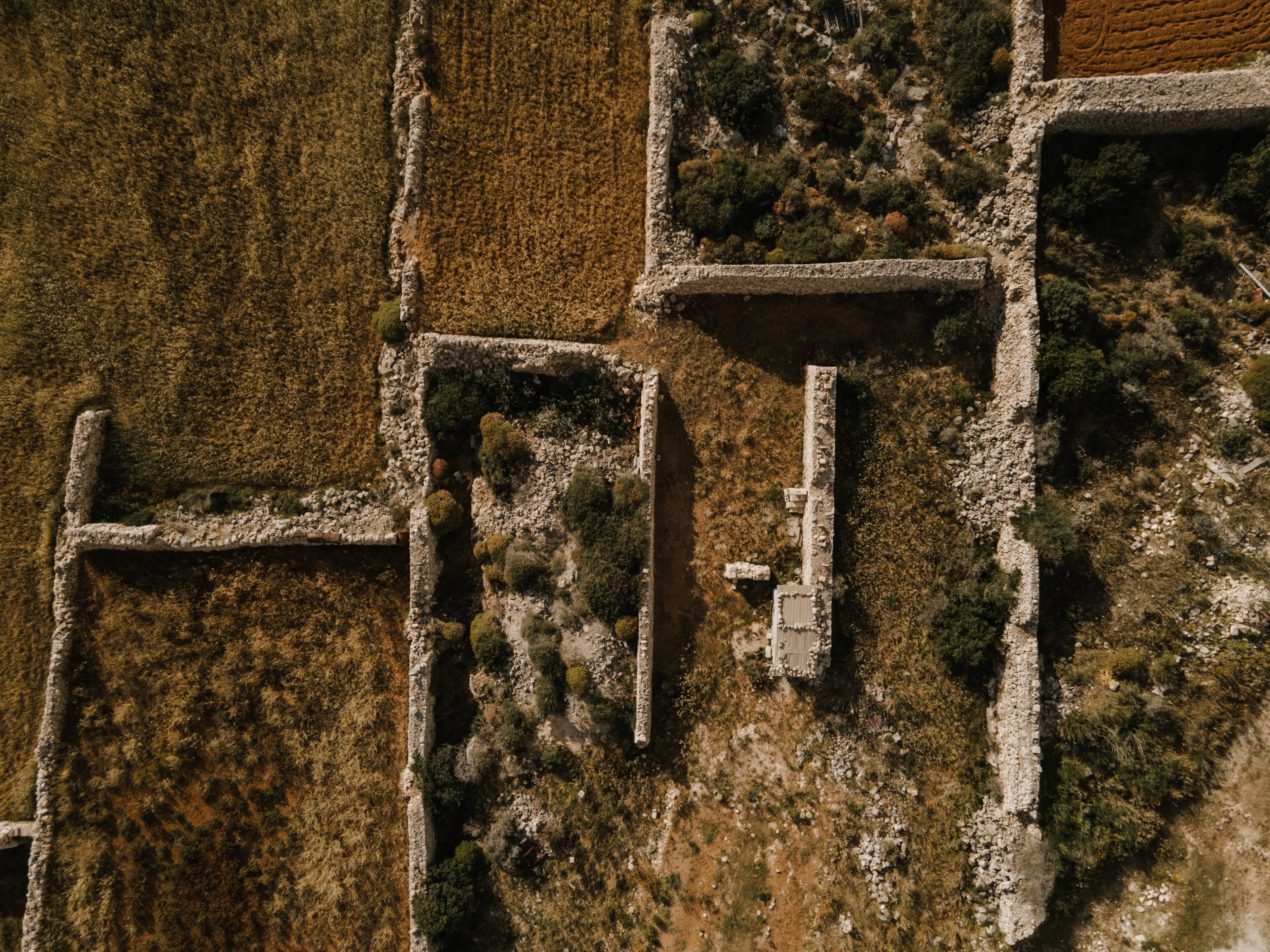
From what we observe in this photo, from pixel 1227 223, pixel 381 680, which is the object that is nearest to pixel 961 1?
pixel 1227 223

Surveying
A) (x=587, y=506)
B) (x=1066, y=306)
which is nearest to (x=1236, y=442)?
(x=1066, y=306)

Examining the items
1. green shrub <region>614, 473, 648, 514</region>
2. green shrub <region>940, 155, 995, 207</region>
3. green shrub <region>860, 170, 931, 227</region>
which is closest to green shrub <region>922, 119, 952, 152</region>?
green shrub <region>940, 155, 995, 207</region>

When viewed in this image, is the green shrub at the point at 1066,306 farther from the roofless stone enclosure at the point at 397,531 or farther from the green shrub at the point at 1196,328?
the roofless stone enclosure at the point at 397,531

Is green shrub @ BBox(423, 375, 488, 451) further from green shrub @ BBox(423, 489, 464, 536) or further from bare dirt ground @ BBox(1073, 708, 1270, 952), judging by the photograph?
bare dirt ground @ BBox(1073, 708, 1270, 952)

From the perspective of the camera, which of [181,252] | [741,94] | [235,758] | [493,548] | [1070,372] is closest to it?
[1070,372]

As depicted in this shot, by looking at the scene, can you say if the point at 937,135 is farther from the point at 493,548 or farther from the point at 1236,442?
the point at 493,548
